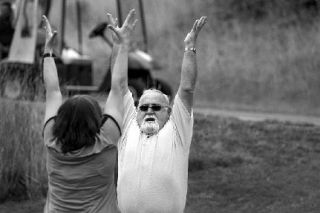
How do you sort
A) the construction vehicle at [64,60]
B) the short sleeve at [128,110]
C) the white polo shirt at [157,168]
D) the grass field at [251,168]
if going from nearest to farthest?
the white polo shirt at [157,168]
the short sleeve at [128,110]
the grass field at [251,168]
the construction vehicle at [64,60]

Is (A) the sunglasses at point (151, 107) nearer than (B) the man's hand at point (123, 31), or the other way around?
(B) the man's hand at point (123, 31)

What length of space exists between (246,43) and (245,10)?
2.75 metres

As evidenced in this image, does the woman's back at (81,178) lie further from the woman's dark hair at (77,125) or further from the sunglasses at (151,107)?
the sunglasses at (151,107)

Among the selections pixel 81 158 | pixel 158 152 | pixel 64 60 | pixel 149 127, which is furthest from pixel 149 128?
pixel 64 60

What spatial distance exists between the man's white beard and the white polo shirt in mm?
28

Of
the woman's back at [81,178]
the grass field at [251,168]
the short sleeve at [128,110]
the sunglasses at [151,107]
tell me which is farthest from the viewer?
the grass field at [251,168]

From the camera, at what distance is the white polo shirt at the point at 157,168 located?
14.5 ft

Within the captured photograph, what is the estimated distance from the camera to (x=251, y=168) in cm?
912

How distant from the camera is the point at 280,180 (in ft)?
28.2

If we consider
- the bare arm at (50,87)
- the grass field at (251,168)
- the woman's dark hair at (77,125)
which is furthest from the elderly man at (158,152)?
the grass field at (251,168)

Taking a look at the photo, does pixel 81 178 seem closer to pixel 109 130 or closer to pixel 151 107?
pixel 109 130

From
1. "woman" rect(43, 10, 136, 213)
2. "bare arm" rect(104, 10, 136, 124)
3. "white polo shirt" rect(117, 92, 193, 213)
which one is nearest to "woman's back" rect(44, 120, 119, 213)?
"woman" rect(43, 10, 136, 213)

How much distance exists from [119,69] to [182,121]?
0.51 metres

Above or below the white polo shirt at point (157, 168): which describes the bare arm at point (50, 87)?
above
